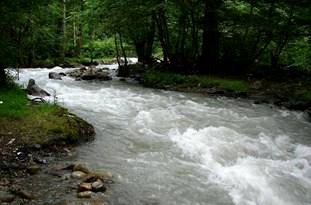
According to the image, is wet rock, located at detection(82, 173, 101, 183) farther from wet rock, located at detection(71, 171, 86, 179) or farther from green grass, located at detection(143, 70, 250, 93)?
green grass, located at detection(143, 70, 250, 93)

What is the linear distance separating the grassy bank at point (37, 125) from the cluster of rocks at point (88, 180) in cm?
158

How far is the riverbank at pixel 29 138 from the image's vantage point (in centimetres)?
766

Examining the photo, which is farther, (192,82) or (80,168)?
(192,82)

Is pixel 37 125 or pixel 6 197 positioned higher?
pixel 37 125

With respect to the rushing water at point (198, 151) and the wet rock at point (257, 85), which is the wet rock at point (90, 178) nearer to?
the rushing water at point (198, 151)

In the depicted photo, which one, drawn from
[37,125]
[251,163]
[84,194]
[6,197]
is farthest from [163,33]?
[6,197]

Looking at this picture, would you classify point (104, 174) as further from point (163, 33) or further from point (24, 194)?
point (163, 33)

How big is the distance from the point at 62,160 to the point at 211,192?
3.07m

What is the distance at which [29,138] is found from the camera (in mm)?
9336

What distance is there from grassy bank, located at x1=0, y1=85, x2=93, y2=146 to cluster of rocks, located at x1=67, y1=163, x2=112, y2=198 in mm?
1582

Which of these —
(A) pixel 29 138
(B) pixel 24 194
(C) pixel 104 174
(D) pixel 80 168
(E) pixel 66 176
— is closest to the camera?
(B) pixel 24 194

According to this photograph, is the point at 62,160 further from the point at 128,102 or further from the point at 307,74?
the point at 307,74

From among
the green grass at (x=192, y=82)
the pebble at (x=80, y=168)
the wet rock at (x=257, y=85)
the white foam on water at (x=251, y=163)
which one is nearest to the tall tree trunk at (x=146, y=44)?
the green grass at (x=192, y=82)

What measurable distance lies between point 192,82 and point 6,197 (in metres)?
13.8
